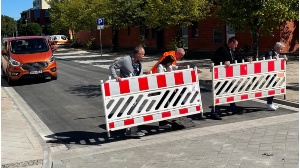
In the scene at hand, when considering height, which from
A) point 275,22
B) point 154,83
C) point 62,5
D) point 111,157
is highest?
point 62,5

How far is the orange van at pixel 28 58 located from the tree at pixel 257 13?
290 inches

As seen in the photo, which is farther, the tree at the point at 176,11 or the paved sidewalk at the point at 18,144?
the tree at the point at 176,11

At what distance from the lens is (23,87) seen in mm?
15266

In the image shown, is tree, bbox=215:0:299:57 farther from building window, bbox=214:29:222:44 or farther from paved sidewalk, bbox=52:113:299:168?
building window, bbox=214:29:222:44

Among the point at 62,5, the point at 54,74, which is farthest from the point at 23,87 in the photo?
the point at 62,5

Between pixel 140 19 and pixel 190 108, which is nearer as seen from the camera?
pixel 190 108

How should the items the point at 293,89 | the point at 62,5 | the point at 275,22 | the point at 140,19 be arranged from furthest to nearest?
the point at 62,5, the point at 140,19, the point at 275,22, the point at 293,89

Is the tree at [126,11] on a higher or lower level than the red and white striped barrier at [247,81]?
higher

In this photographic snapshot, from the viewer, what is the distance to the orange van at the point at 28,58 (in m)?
15.5

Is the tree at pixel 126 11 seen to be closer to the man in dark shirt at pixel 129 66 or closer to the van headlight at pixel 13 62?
the van headlight at pixel 13 62

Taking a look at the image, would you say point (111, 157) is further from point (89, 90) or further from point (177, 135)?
point (89, 90)

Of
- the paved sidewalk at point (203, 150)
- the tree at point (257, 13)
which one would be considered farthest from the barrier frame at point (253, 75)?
the tree at point (257, 13)

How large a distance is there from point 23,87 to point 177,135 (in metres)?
9.58

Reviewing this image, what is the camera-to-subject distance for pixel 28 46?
16.4 m
